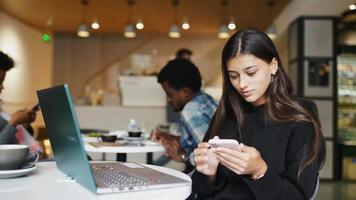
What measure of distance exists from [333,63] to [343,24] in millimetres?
668

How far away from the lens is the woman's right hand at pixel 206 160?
1184mm

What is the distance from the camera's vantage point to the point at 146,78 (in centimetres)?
520

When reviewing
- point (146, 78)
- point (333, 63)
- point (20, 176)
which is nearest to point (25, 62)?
point (146, 78)

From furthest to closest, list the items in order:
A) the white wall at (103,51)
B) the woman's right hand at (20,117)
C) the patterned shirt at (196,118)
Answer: the white wall at (103,51) < the woman's right hand at (20,117) < the patterned shirt at (196,118)

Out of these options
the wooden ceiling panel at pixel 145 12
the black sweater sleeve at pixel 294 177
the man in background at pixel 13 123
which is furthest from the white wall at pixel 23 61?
the black sweater sleeve at pixel 294 177

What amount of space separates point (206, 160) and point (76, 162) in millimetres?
424

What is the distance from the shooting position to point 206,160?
1.23m

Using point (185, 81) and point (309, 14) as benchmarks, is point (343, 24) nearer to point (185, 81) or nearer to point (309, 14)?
point (309, 14)

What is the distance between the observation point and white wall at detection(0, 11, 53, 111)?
23.5 ft

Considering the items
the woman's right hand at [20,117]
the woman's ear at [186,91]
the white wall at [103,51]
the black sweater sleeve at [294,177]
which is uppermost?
the white wall at [103,51]

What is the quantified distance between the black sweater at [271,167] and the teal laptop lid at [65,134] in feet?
1.52

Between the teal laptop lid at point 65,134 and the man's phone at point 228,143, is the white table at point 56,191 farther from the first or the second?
the man's phone at point 228,143

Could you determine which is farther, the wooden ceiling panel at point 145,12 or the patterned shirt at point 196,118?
the wooden ceiling panel at point 145,12

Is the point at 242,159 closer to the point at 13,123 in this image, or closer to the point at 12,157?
the point at 12,157
